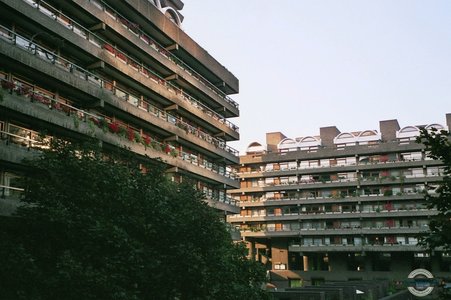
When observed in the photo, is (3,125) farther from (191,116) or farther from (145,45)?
(191,116)

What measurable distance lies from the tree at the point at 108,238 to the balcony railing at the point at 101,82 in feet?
24.8

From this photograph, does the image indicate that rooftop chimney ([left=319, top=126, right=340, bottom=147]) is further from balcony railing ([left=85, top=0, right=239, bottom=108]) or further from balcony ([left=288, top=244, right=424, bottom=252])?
balcony railing ([left=85, top=0, right=239, bottom=108])

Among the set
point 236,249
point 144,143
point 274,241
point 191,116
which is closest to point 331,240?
point 274,241

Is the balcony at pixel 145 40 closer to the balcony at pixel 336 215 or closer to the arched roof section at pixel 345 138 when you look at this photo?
the balcony at pixel 336 215

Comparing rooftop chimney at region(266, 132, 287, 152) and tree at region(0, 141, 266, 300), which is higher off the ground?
rooftop chimney at region(266, 132, 287, 152)

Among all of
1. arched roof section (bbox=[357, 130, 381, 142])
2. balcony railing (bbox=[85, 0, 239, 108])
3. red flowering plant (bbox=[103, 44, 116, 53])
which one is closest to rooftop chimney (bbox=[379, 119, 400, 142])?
arched roof section (bbox=[357, 130, 381, 142])

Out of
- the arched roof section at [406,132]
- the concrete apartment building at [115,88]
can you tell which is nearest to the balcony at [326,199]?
the arched roof section at [406,132]

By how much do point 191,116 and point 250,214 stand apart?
36824 mm

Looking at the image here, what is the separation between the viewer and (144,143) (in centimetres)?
3162

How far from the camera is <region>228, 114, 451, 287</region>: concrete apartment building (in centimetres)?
6512

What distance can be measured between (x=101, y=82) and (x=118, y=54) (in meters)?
3.71

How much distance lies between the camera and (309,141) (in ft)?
250

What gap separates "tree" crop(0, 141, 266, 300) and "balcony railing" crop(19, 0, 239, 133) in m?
9.88

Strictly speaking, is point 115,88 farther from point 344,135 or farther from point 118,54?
point 344,135
